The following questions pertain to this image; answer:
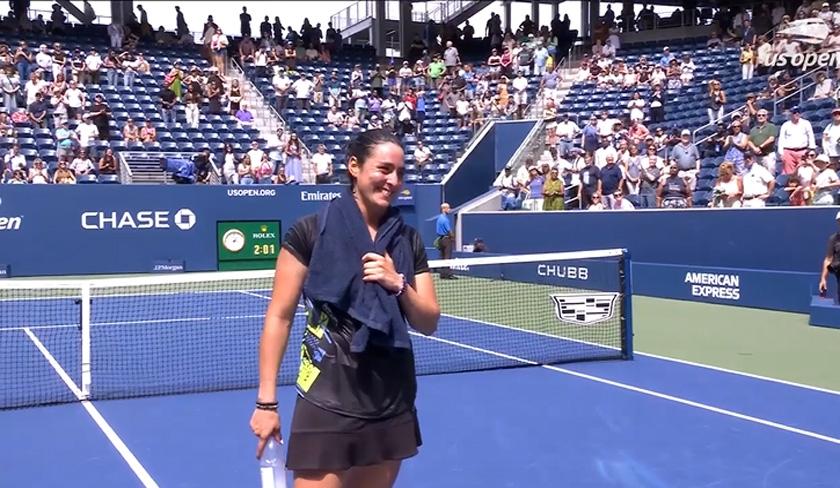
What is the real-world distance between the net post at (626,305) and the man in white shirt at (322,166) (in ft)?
47.8

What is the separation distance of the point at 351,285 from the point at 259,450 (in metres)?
0.62

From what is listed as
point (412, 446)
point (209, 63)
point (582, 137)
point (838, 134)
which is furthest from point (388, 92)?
point (412, 446)

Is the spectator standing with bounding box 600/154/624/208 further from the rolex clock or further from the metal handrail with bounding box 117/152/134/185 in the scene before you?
the metal handrail with bounding box 117/152/134/185

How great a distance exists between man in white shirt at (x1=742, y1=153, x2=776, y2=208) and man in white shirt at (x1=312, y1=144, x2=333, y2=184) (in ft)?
36.1

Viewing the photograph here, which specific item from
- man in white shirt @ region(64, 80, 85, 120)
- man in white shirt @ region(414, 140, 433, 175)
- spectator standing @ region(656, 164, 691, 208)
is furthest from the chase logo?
spectator standing @ region(656, 164, 691, 208)

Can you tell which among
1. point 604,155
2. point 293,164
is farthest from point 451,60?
point 604,155

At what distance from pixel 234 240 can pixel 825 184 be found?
1345cm

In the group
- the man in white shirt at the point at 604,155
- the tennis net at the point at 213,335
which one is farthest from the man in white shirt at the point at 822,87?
the tennis net at the point at 213,335

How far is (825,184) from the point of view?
15.4 m

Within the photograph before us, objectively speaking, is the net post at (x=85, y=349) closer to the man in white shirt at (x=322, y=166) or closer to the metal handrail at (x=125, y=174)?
the metal handrail at (x=125, y=174)

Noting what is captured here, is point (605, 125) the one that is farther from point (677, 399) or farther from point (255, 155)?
point (677, 399)

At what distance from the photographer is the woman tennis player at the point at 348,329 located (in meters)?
3.02

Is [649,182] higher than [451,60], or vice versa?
[451,60]

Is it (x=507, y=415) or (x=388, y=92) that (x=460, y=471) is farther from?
(x=388, y=92)
